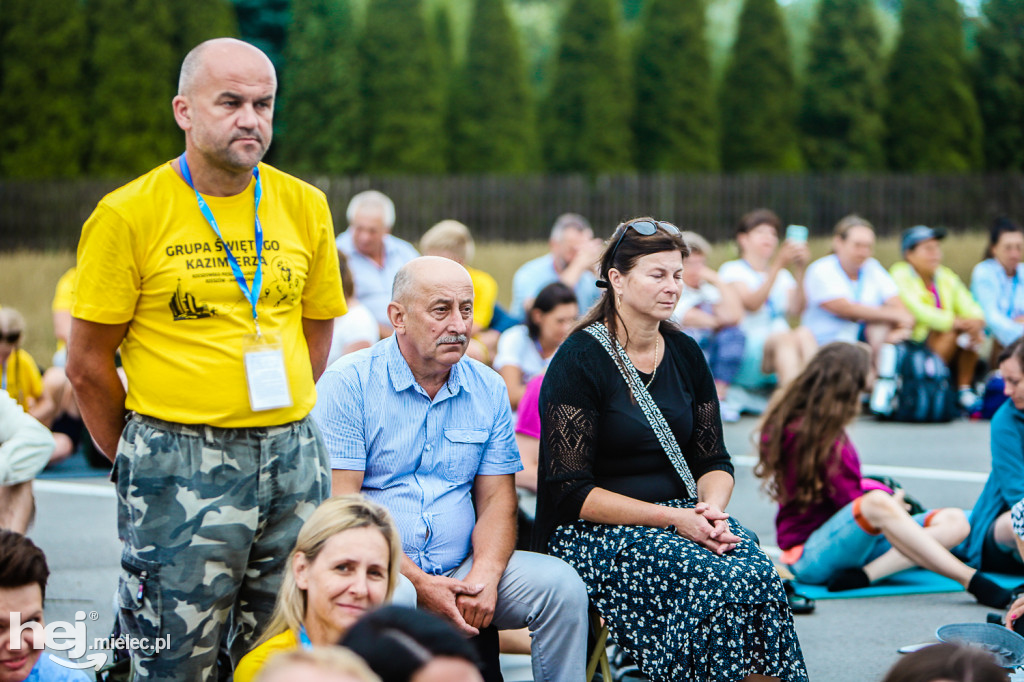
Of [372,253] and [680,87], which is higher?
[680,87]

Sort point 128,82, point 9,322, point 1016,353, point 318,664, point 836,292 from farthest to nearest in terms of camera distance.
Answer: point 128,82, point 836,292, point 9,322, point 1016,353, point 318,664

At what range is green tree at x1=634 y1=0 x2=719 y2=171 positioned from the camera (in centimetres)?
2095

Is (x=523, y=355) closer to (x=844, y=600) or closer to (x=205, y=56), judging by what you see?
(x=844, y=600)

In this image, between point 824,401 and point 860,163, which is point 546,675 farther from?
point 860,163

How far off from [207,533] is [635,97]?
775 inches

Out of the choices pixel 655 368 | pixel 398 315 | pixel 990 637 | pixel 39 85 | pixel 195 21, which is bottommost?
pixel 990 637

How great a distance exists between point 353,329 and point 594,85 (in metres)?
14.0

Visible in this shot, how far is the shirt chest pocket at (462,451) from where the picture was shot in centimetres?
379

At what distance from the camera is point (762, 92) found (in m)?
21.3

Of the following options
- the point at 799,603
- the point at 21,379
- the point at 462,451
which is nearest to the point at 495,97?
the point at 21,379

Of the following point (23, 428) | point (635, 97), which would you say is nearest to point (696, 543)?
point (23, 428)

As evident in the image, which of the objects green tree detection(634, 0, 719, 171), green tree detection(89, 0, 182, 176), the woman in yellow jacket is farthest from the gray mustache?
green tree detection(634, 0, 719, 171)

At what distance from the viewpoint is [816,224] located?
1956 cm

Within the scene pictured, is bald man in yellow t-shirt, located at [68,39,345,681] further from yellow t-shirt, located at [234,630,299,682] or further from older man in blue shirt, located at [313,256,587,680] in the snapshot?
older man in blue shirt, located at [313,256,587,680]
